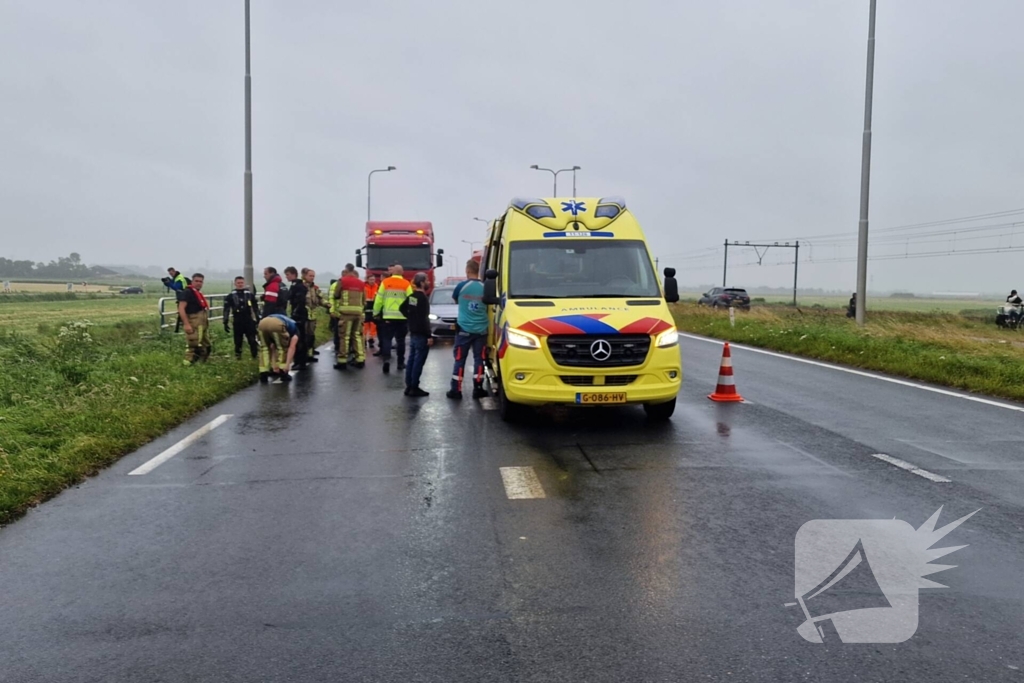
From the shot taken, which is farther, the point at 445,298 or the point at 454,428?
the point at 445,298

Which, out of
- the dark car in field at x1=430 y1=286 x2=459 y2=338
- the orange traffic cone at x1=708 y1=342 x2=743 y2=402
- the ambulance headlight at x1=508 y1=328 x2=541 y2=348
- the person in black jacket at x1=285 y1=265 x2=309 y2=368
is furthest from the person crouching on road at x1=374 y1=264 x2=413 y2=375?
the ambulance headlight at x1=508 y1=328 x2=541 y2=348

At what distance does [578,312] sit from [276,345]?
6.83 meters

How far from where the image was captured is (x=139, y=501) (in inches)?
259

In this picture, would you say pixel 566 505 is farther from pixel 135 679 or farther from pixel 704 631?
pixel 135 679

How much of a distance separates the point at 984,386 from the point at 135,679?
12.6m

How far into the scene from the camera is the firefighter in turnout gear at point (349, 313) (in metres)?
16.2

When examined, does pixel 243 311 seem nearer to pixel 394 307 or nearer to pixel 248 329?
pixel 248 329

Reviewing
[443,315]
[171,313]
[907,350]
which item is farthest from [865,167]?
[171,313]

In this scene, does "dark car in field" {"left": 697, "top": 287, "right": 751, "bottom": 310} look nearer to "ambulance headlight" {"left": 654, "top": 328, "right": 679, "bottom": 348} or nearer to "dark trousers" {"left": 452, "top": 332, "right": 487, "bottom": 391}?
"dark trousers" {"left": 452, "top": 332, "right": 487, "bottom": 391}

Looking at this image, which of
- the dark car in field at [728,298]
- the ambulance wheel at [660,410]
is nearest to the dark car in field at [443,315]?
the ambulance wheel at [660,410]

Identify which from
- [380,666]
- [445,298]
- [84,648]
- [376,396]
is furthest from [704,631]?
[445,298]

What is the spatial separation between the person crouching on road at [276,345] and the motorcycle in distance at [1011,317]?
97.2 ft

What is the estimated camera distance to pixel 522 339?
9.47 m

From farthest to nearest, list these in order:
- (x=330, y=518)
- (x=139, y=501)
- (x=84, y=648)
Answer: (x=139, y=501)
(x=330, y=518)
(x=84, y=648)
